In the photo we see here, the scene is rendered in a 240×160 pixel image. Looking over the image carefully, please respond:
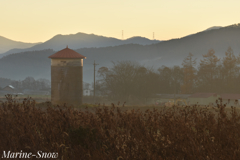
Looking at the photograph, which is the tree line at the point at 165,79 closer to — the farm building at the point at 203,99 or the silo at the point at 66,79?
the farm building at the point at 203,99

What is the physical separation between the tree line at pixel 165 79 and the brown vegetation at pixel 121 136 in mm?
47354

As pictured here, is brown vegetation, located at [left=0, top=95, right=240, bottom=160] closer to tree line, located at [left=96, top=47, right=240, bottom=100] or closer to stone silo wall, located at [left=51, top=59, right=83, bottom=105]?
stone silo wall, located at [left=51, top=59, right=83, bottom=105]

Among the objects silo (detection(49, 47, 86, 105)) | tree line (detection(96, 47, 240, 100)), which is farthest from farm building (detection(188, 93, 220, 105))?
silo (detection(49, 47, 86, 105))

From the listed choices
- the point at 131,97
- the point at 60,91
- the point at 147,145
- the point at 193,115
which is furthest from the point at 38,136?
the point at 131,97

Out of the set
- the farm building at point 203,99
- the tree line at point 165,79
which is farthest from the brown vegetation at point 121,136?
the farm building at point 203,99

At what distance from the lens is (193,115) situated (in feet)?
24.8

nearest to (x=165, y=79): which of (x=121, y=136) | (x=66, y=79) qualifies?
(x=66, y=79)

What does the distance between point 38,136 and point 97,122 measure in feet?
4.79

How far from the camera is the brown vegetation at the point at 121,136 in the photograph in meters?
5.04

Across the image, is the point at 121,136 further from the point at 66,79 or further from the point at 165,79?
the point at 165,79

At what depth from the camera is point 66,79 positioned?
25781 mm

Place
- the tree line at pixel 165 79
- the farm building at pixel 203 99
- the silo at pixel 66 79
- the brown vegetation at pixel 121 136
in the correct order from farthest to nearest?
the farm building at pixel 203 99 < the tree line at pixel 165 79 < the silo at pixel 66 79 < the brown vegetation at pixel 121 136

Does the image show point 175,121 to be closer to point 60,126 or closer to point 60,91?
point 60,126

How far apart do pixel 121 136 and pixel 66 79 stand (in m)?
20.7
